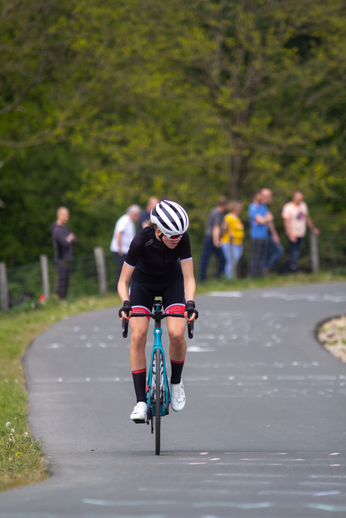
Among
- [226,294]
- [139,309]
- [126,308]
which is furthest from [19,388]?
[226,294]

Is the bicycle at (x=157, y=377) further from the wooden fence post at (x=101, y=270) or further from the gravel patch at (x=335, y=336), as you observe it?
the wooden fence post at (x=101, y=270)

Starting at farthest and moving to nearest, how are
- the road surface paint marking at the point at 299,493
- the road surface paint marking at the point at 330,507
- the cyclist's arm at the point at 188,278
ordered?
the cyclist's arm at the point at 188,278 → the road surface paint marking at the point at 299,493 → the road surface paint marking at the point at 330,507

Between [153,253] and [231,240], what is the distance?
1166 cm

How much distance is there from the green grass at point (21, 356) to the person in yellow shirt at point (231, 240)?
432 mm

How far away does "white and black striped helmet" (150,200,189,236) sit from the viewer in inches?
208

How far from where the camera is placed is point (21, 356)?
9602mm

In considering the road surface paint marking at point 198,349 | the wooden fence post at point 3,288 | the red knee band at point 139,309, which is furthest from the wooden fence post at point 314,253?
the red knee band at point 139,309

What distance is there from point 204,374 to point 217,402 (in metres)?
1.39

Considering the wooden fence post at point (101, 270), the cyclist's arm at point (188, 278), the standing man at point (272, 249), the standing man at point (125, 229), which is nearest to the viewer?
the cyclist's arm at point (188, 278)

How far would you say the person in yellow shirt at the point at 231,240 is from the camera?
56.2 feet

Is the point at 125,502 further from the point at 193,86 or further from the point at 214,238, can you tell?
the point at 193,86

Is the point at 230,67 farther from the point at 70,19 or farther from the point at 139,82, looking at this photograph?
the point at 70,19

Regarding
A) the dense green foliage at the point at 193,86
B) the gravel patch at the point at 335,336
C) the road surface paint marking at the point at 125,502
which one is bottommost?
the gravel patch at the point at 335,336

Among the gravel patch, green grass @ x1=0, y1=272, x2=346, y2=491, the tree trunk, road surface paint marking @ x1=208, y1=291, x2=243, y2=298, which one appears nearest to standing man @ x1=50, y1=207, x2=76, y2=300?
green grass @ x1=0, y1=272, x2=346, y2=491
